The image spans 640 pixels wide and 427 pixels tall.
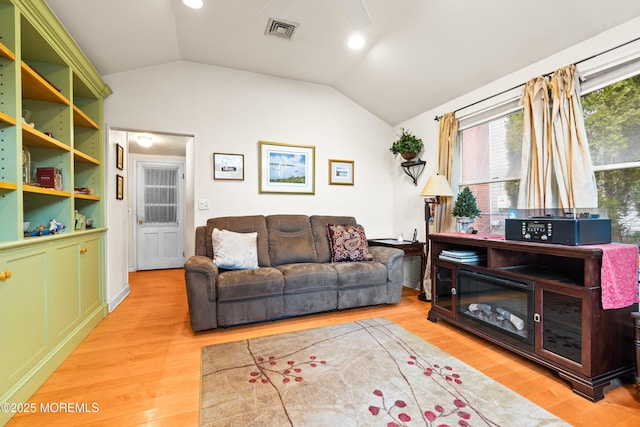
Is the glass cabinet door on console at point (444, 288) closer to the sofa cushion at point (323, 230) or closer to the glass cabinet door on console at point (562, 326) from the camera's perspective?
the glass cabinet door on console at point (562, 326)

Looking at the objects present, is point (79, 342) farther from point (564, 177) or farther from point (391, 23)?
point (564, 177)

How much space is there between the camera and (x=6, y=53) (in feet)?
5.00

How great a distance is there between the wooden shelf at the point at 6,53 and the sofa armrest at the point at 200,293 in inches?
64.5

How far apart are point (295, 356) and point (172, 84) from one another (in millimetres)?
3085

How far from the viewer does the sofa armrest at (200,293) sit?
244 centimetres

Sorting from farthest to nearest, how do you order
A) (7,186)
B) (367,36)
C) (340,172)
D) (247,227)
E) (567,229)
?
1. (340,172)
2. (247,227)
3. (367,36)
4. (567,229)
5. (7,186)

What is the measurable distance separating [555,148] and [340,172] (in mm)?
2322

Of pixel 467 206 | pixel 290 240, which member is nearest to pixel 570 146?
pixel 467 206

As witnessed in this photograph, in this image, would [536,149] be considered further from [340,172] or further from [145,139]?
[145,139]

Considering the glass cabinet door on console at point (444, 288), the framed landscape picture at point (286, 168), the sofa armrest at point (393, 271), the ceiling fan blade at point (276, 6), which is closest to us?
the ceiling fan blade at point (276, 6)

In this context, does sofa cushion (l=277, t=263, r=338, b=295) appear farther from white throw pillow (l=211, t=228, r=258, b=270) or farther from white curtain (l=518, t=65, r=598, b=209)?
white curtain (l=518, t=65, r=598, b=209)

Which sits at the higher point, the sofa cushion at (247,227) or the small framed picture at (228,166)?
the small framed picture at (228,166)

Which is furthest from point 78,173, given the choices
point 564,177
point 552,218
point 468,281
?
point 564,177

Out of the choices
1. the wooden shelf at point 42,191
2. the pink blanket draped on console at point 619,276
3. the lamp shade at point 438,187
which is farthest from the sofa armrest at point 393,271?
the wooden shelf at point 42,191
